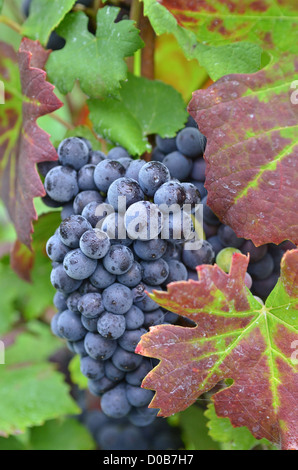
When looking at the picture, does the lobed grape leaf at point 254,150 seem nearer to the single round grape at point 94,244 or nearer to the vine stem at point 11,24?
the single round grape at point 94,244

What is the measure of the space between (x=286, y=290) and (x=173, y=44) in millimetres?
744

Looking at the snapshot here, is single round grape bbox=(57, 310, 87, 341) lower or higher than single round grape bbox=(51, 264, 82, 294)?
lower

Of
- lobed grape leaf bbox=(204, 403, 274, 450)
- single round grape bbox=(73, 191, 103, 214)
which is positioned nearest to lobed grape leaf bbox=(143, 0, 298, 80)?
single round grape bbox=(73, 191, 103, 214)

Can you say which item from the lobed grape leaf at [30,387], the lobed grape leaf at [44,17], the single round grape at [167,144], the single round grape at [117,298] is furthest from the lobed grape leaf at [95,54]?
the lobed grape leaf at [30,387]

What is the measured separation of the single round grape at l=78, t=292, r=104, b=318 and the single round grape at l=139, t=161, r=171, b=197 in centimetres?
18

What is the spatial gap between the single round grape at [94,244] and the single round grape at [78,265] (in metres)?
0.01

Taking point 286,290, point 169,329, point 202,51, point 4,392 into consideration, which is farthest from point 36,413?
point 202,51

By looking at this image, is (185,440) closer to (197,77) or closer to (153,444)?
(153,444)

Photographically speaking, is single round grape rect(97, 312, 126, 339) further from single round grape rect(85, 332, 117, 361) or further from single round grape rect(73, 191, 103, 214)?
single round grape rect(73, 191, 103, 214)

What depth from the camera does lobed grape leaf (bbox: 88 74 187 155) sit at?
0.87 m

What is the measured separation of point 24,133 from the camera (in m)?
0.85

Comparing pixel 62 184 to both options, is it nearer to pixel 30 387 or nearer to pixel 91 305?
pixel 91 305

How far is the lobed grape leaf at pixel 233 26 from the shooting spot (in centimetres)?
72

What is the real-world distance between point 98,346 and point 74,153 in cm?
32
